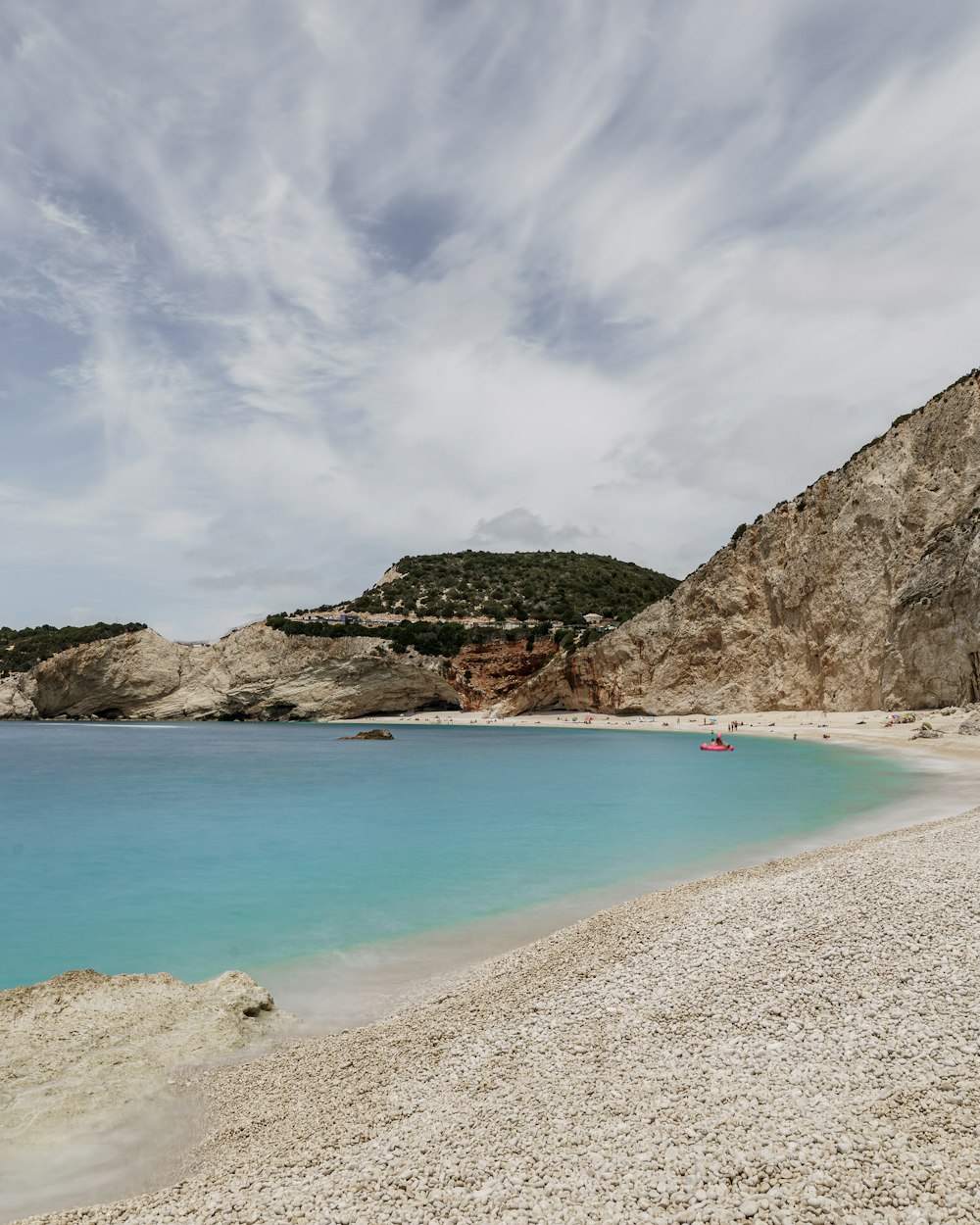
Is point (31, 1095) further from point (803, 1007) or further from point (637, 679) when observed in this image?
point (637, 679)

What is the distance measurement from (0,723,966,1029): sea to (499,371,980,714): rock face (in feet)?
33.8

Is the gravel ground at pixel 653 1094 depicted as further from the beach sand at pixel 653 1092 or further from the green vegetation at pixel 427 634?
the green vegetation at pixel 427 634

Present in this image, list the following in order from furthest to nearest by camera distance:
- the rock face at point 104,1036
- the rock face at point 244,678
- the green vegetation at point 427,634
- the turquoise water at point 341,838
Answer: the rock face at point 244,678, the green vegetation at point 427,634, the turquoise water at point 341,838, the rock face at point 104,1036

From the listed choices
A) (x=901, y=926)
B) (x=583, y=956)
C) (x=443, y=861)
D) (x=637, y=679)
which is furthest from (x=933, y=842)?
(x=637, y=679)

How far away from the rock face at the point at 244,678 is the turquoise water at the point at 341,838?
33704mm

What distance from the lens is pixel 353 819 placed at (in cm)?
2081

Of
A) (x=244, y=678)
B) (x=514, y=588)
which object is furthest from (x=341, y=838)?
(x=514, y=588)

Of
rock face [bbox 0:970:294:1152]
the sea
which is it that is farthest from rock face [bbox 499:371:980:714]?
rock face [bbox 0:970:294:1152]

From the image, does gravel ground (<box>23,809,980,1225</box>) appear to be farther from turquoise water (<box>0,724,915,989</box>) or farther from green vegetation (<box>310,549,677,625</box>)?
green vegetation (<box>310,549,677,625</box>)

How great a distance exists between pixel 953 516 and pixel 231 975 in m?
46.5

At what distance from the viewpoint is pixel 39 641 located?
96875 mm

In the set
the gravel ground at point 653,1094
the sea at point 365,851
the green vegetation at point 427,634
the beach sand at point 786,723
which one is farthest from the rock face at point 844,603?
the gravel ground at point 653,1094

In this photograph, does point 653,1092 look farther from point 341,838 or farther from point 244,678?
point 244,678

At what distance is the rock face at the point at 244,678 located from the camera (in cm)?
7300
